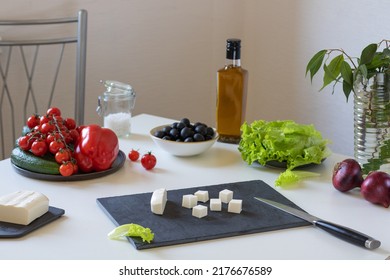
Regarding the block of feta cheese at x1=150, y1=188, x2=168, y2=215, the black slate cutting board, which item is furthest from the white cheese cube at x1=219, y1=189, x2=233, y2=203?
the block of feta cheese at x1=150, y1=188, x2=168, y2=215

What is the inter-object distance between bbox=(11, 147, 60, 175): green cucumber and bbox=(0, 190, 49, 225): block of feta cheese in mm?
224

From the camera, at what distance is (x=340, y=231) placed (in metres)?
1.33

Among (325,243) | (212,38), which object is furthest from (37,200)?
(212,38)

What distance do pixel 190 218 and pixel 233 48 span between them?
635 mm

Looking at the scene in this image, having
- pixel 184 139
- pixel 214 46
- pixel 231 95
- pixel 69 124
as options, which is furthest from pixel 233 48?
pixel 214 46

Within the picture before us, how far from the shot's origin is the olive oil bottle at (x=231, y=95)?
1.90 metres

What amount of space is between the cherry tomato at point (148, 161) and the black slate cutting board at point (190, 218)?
0.58ft

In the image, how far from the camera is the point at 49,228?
138cm

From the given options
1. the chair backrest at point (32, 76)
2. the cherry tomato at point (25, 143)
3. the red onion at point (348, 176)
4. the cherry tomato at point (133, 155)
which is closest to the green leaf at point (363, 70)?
the red onion at point (348, 176)

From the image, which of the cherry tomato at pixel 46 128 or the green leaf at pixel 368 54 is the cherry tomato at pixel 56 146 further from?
the green leaf at pixel 368 54

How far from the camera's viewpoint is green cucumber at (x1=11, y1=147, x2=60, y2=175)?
1636 millimetres

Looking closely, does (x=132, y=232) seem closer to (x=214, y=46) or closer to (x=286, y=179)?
(x=286, y=179)

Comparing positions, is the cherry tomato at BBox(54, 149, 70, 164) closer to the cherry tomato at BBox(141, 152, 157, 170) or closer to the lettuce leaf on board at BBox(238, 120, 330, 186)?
the cherry tomato at BBox(141, 152, 157, 170)

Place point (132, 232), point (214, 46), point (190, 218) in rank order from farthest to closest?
point (214, 46)
point (190, 218)
point (132, 232)
